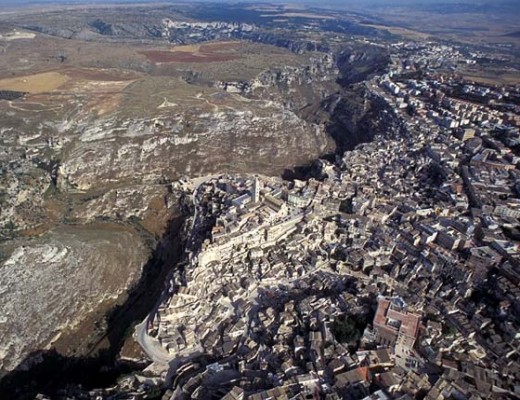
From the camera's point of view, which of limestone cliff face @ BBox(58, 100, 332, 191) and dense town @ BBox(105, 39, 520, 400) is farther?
limestone cliff face @ BBox(58, 100, 332, 191)

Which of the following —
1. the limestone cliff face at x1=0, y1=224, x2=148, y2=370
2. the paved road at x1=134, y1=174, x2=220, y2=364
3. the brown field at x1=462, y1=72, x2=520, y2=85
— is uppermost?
the brown field at x1=462, y1=72, x2=520, y2=85

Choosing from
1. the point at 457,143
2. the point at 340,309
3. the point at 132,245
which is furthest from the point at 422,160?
the point at 132,245

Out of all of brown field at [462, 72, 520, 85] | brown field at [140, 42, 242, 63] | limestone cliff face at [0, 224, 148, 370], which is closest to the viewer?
limestone cliff face at [0, 224, 148, 370]

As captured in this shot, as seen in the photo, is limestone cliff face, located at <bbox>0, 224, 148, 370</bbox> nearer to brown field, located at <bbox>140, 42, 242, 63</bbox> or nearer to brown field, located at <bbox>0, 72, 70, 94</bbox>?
brown field, located at <bbox>0, 72, 70, 94</bbox>

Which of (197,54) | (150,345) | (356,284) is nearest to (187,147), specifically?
(150,345)

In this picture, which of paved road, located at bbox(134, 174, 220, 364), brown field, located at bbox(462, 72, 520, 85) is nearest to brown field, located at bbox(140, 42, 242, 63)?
brown field, located at bbox(462, 72, 520, 85)

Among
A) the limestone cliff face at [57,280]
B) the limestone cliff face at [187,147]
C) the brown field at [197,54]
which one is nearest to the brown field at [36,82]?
the limestone cliff face at [187,147]

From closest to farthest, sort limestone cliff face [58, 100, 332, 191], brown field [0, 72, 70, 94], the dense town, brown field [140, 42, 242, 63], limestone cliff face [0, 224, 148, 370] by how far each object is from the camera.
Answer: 1. the dense town
2. limestone cliff face [0, 224, 148, 370]
3. limestone cliff face [58, 100, 332, 191]
4. brown field [0, 72, 70, 94]
5. brown field [140, 42, 242, 63]
